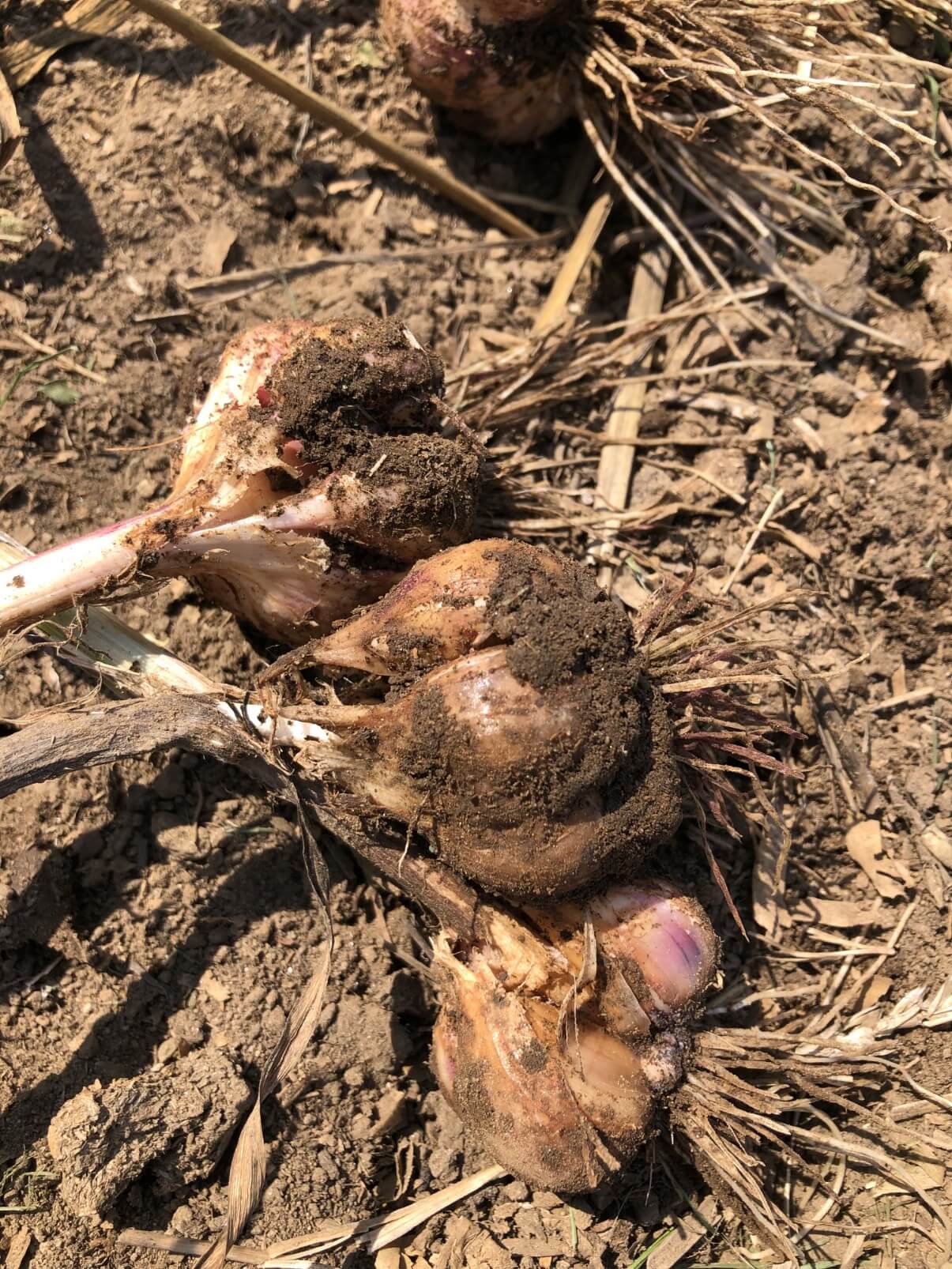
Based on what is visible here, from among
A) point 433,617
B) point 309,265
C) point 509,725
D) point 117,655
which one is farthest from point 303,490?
point 309,265

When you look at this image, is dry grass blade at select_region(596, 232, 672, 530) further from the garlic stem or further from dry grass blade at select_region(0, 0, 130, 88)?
dry grass blade at select_region(0, 0, 130, 88)

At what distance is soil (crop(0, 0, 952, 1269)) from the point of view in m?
2.06

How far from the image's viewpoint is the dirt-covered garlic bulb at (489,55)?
241 centimetres

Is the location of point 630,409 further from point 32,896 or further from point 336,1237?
point 336,1237

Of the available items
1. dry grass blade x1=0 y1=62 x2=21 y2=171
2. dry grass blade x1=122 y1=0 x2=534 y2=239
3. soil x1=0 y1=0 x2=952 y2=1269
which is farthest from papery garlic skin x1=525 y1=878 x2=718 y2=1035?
dry grass blade x1=0 y1=62 x2=21 y2=171

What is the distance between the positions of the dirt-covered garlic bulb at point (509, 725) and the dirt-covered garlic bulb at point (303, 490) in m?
0.15

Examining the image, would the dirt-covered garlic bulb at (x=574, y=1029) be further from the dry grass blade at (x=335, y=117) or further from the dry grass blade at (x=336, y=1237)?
the dry grass blade at (x=335, y=117)

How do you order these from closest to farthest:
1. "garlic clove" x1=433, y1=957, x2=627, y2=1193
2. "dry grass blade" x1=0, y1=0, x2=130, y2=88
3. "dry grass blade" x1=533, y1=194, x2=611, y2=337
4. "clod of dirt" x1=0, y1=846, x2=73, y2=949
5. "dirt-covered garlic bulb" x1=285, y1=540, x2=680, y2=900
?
"dirt-covered garlic bulb" x1=285, y1=540, x2=680, y2=900, "garlic clove" x1=433, y1=957, x2=627, y2=1193, "clod of dirt" x1=0, y1=846, x2=73, y2=949, "dry grass blade" x1=0, y1=0, x2=130, y2=88, "dry grass blade" x1=533, y1=194, x2=611, y2=337

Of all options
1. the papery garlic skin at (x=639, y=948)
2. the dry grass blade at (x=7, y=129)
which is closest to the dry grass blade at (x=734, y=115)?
the dry grass blade at (x=7, y=129)

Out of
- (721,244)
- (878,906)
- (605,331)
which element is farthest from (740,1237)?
(721,244)

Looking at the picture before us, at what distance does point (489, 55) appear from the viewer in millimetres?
2469

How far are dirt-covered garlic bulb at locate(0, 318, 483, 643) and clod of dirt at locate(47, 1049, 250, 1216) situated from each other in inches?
40.3

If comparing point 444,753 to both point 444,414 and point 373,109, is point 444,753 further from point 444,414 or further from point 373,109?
point 373,109

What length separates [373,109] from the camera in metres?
2.75
